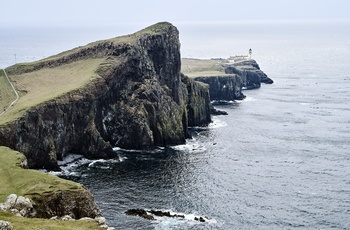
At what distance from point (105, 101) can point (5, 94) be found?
30156 mm

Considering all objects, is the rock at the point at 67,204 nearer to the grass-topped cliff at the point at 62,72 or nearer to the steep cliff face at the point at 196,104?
the grass-topped cliff at the point at 62,72

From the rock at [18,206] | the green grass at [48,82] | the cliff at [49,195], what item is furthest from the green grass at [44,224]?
the green grass at [48,82]

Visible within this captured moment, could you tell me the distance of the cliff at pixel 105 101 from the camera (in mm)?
116375

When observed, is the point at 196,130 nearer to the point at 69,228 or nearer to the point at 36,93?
the point at 36,93

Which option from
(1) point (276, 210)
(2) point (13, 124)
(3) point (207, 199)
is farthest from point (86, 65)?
(1) point (276, 210)

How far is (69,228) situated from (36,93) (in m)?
87.5

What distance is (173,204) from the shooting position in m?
95.0

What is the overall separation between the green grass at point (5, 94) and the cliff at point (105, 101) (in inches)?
139

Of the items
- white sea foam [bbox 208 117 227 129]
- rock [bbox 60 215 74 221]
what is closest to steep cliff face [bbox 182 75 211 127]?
white sea foam [bbox 208 117 227 129]

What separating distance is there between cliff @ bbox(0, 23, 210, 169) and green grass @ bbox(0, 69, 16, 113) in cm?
354

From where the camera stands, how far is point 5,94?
140 m

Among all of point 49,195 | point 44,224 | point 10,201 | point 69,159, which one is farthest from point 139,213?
point 69,159

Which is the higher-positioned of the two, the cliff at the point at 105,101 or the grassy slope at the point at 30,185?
the cliff at the point at 105,101

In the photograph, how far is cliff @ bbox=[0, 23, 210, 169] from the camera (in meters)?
116
